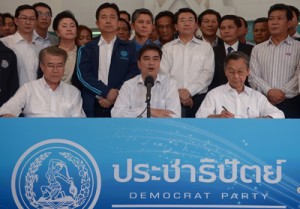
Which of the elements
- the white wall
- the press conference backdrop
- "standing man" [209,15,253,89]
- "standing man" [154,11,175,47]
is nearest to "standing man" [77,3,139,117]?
"standing man" [154,11,175,47]

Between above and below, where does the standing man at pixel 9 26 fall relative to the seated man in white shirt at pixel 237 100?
above

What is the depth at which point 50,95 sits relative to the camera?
4.65 meters

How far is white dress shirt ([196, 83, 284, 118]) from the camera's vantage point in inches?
171

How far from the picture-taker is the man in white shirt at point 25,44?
5.32 m

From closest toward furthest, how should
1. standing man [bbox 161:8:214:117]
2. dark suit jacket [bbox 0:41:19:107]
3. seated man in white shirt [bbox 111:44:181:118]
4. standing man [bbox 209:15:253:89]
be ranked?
seated man in white shirt [bbox 111:44:181:118] → dark suit jacket [bbox 0:41:19:107] → standing man [bbox 161:8:214:117] → standing man [bbox 209:15:253:89]

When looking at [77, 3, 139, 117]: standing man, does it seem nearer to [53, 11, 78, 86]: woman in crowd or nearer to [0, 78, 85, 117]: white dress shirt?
[53, 11, 78, 86]: woman in crowd

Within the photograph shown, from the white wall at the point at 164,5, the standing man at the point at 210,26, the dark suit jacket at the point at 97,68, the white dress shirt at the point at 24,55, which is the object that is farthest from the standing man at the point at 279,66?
the white wall at the point at 164,5

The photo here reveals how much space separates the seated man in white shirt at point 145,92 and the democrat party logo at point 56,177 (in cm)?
106

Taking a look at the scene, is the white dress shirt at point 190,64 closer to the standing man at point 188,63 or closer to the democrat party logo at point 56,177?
the standing man at point 188,63

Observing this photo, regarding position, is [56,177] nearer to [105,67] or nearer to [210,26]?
[105,67]

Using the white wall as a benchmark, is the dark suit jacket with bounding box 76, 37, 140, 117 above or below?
below

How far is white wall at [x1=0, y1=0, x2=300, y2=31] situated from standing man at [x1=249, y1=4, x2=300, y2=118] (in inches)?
133

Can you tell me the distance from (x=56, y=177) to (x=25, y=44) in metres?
2.34

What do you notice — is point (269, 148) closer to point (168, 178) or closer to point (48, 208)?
point (168, 178)
